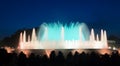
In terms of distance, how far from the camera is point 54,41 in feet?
151

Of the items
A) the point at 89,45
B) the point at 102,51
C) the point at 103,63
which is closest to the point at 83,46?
the point at 89,45

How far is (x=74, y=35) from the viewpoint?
50.1m

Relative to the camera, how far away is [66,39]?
49.1 meters

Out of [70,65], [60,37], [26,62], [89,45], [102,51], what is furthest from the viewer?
[60,37]

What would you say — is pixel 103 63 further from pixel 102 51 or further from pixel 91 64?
pixel 102 51

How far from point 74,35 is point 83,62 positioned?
22528mm

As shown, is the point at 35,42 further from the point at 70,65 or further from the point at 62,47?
the point at 70,65

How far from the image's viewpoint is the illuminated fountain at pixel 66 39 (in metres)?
46.0

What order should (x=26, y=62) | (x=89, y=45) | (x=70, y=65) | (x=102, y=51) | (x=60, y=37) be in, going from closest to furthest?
(x=70, y=65)
(x=26, y=62)
(x=102, y=51)
(x=89, y=45)
(x=60, y=37)

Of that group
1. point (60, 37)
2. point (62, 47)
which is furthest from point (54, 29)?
point (62, 47)

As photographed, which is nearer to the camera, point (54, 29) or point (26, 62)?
point (26, 62)

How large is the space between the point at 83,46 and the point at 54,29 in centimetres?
753

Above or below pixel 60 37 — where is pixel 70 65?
below

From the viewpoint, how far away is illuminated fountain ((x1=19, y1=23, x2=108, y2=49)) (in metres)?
46.0
